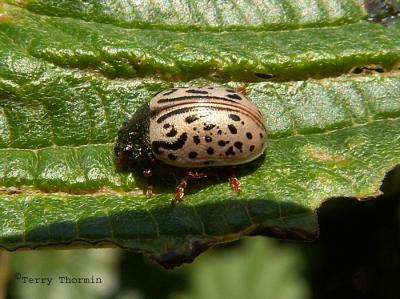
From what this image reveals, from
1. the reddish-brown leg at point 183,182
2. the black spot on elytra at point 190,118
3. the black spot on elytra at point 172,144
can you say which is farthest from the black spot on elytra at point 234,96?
the reddish-brown leg at point 183,182

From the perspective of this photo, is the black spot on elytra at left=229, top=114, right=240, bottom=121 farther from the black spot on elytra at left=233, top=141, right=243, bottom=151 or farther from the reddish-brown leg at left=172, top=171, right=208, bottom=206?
the reddish-brown leg at left=172, top=171, right=208, bottom=206

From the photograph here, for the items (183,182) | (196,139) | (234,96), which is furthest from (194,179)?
(234,96)

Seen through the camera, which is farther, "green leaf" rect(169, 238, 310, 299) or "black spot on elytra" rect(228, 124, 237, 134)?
"green leaf" rect(169, 238, 310, 299)

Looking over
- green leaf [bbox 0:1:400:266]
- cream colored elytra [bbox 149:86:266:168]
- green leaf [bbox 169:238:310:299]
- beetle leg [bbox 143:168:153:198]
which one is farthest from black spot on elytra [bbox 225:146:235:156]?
green leaf [bbox 169:238:310:299]

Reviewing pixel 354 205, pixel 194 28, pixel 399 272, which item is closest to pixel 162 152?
pixel 194 28

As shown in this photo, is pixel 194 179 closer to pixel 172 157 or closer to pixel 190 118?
pixel 172 157

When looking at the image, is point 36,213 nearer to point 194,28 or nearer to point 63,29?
point 63,29
